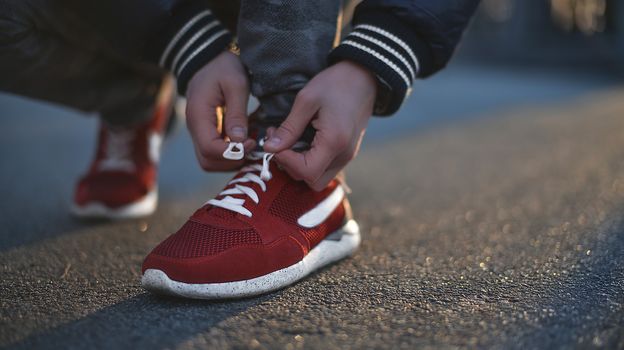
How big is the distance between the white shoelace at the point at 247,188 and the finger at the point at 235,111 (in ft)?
0.17

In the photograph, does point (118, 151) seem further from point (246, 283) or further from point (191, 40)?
point (246, 283)

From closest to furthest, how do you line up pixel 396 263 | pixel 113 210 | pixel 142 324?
pixel 142 324, pixel 396 263, pixel 113 210

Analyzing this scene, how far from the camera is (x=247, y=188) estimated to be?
2.87ft

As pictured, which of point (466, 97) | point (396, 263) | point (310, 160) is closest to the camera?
point (310, 160)

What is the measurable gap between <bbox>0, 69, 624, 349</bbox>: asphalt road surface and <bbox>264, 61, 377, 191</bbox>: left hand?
0.18 metres

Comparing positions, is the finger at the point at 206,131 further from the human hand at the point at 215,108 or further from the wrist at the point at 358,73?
the wrist at the point at 358,73

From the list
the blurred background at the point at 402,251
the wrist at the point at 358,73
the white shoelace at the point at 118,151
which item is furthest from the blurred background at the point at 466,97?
the wrist at the point at 358,73

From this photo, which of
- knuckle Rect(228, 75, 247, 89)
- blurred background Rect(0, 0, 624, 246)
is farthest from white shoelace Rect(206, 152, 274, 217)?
blurred background Rect(0, 0, 624, 246)

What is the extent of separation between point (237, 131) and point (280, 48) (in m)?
0.14

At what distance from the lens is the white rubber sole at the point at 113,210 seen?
4.19 feet

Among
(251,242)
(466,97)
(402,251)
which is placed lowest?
(466,97)

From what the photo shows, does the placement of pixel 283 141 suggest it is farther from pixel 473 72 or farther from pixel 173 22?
pixel 473 72

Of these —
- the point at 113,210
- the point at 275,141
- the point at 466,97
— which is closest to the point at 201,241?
the point at 275,141

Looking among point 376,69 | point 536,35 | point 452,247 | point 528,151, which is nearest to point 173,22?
point 376,69
